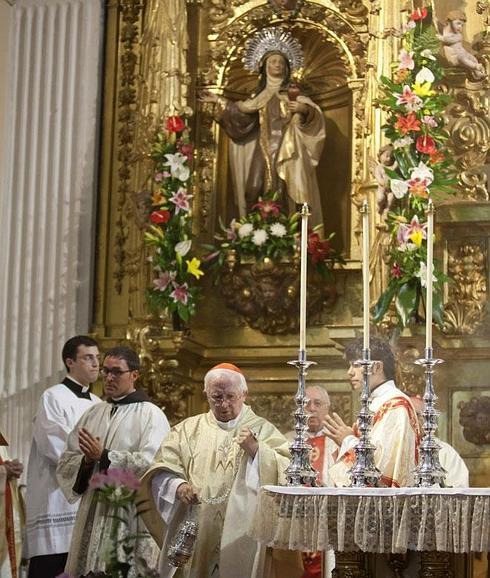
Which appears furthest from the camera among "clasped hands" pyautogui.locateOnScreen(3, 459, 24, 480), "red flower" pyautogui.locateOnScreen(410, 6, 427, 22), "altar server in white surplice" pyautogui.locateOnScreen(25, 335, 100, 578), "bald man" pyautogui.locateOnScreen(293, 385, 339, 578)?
"red flower" pyautogui.locateOnScreen(410, 6, 427, 22)

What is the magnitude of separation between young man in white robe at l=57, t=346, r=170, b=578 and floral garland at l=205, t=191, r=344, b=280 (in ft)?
8.01

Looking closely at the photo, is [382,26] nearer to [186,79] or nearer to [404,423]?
[186,79]

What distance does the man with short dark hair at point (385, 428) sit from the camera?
22.3ft

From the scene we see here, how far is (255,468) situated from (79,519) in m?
1.25

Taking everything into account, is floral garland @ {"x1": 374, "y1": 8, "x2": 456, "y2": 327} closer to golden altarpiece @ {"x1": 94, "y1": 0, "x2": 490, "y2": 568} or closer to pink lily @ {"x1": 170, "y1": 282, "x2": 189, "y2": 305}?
golden altarpiece @ {"x1": 94, "y1": 0, "x2": 490, "y2": 568}

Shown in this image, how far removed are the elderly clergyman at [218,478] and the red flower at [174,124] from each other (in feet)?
10.3

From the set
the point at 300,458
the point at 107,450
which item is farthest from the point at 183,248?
the point at 300,458

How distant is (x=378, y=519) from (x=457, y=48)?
5.16m

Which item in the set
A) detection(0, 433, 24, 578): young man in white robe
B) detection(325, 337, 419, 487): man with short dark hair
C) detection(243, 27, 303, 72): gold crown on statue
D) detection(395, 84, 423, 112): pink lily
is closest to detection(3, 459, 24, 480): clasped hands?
detection(0, 433, 24, 578): young man in white robe

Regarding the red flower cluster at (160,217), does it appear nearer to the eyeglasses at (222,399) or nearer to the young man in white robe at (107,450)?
the young man in white robe at (107,450)

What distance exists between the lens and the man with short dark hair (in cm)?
679

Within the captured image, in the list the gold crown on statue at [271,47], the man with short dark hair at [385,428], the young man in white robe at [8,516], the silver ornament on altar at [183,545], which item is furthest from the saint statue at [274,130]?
the silver ornament on altar at [183,545]

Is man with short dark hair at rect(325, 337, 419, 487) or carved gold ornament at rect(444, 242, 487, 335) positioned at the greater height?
carved gold ornament at rect(444, 242, 487, 335)

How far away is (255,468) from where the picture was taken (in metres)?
7.46
